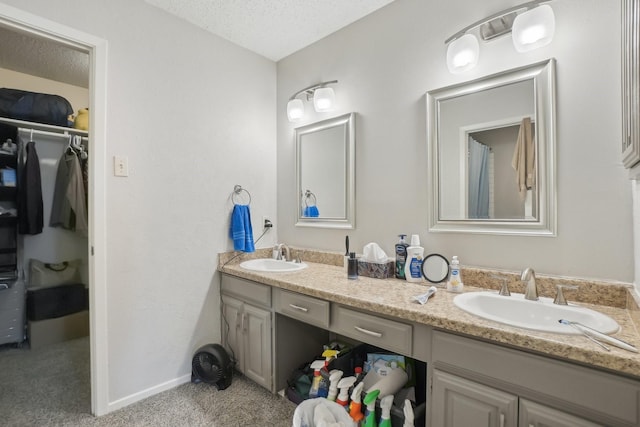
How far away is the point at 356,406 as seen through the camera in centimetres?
146

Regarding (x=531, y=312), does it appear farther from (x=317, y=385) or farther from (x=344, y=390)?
(x=317, y=385)

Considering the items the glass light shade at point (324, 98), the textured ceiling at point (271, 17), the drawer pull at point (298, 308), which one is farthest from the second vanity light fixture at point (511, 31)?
the drawer pull at point (298, 308)

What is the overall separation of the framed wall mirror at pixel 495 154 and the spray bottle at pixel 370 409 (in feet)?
2.90

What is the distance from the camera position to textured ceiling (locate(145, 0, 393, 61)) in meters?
1.92

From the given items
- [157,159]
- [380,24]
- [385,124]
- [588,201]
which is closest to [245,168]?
[157,159]

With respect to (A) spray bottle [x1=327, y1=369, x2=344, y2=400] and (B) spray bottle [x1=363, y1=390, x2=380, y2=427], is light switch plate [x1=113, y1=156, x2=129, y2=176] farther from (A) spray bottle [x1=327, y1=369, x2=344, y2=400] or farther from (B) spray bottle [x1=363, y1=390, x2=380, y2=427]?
(B) spray bottle [x1=363, y1=390, x2=380, y2=427]

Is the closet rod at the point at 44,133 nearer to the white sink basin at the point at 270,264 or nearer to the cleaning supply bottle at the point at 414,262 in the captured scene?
the white sink basin at the point at 270,264

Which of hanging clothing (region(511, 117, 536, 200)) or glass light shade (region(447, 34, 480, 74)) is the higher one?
glass light shade (region(447, 34, 480, 74))

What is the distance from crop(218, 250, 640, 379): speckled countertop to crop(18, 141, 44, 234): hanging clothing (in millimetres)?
1936

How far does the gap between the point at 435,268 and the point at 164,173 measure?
1.72 meters

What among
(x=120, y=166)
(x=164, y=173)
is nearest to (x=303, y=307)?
(x=164, y=173)

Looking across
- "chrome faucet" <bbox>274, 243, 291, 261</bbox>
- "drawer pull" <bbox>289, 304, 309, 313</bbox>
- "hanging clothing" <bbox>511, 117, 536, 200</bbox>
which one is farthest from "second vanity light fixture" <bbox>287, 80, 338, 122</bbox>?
"drawer pull" <bbox>289, 304, 309, 313</bbox>

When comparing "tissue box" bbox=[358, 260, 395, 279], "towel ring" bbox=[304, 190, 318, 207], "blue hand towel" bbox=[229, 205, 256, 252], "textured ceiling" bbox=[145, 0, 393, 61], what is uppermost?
"textured ceiling" bbox=[145, 0, 393, 61]

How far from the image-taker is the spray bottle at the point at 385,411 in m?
1.38
